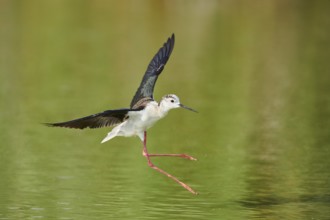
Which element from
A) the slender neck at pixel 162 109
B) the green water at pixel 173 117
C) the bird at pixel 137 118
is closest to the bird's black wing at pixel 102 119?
the bird at pixel 137 118

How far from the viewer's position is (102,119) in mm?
12281

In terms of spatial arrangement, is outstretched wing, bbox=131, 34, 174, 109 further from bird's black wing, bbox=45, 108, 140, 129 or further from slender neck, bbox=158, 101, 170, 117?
slender neck, bbox=158, 101, 170, 117

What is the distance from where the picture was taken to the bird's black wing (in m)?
11.7

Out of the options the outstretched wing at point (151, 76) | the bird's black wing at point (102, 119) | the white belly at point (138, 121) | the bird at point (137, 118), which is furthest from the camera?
the outstretched wing at point (151, 76)

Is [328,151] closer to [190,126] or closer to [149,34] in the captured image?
[190,126]

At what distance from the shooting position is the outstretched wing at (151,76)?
13.5 m

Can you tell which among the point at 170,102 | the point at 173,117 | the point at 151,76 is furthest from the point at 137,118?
the point at 173,117

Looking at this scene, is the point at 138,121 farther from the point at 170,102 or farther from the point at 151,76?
the point at 151,76

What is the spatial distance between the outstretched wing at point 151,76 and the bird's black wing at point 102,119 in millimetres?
589

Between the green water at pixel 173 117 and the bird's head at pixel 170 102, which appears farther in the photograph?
the green water at pixel 173 117

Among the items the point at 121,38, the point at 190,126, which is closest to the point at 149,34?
the point at 121,38

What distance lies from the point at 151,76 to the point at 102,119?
1.72 m

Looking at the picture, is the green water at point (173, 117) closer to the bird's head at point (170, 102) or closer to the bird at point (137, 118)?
the bird at point (137, 118)

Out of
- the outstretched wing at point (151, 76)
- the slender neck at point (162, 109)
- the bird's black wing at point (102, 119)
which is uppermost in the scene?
the outstretched wing at point (151, 76)
